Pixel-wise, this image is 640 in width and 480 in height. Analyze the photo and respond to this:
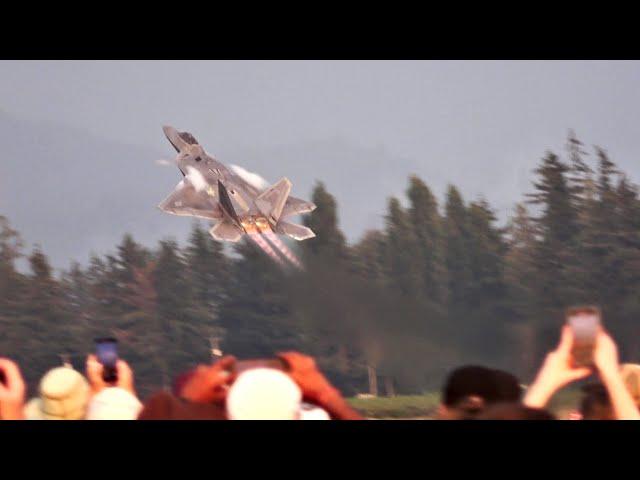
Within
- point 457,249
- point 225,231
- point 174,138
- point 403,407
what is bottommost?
point 403,407

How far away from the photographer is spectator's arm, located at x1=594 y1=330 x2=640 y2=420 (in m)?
3.79

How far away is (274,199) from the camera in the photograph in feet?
85.9

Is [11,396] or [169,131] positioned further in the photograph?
[169,131]

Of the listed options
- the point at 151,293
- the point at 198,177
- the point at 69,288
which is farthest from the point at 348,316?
the point at 69,288

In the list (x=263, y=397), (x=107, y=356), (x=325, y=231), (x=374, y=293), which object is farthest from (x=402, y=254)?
(x=263, y=397)

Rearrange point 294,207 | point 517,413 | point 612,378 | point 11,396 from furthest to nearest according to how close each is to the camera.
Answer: point 294,207 → point 11,396 → point 612,378 → point 517,413

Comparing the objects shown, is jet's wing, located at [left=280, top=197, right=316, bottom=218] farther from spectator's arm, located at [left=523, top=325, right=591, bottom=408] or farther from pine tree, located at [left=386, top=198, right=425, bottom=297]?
spectator's arm, located at [left=523, top=325, right=591, bottom=408]

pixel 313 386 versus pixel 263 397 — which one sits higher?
pixel 313 386

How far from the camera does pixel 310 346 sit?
43.0 m

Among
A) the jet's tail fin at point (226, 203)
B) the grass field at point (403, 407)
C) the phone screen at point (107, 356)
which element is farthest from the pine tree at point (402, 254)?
the phone screen at point (107, 356)

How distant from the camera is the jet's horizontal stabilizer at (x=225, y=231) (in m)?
25.9

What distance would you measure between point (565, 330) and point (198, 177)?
23540 millimetres

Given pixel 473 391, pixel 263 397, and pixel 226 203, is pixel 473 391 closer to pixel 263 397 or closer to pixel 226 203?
pixel 263 397

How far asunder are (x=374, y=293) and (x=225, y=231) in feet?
27.4
